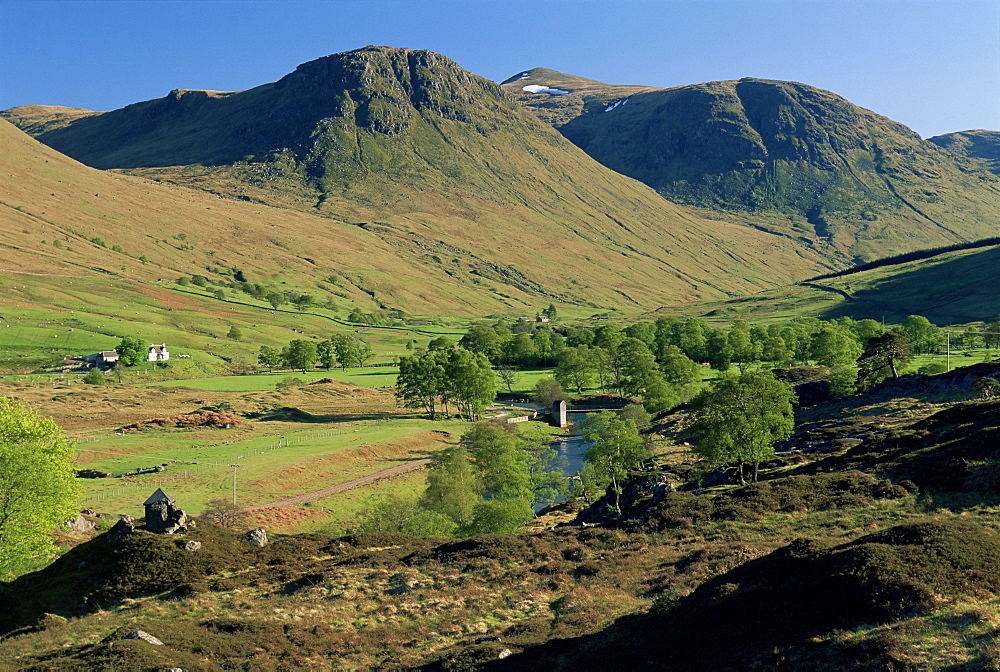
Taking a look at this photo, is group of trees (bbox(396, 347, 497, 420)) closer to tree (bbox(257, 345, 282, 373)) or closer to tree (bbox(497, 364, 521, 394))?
tree (bbox(497, 364, 521, 394))

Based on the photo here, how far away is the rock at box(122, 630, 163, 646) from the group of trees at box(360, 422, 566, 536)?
35532mm

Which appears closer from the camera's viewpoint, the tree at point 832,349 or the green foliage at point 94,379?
the green foliage at point 94,379

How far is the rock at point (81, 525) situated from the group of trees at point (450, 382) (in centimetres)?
7672

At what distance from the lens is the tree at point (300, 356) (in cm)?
19162

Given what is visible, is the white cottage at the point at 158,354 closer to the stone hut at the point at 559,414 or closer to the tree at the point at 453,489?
the stone hut at the point at 559,414

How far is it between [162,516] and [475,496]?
123ft

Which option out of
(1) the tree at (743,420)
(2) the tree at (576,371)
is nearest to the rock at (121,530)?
(1) the tree at (743,420)

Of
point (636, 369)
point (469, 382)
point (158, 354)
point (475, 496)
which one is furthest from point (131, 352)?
point (475, 496)

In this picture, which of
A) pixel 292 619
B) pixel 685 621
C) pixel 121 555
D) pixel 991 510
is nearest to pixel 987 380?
pixel 991 510

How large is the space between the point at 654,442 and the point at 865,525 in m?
68.7

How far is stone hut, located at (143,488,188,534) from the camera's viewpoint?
1561 inches

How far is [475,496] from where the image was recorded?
73.1 metres

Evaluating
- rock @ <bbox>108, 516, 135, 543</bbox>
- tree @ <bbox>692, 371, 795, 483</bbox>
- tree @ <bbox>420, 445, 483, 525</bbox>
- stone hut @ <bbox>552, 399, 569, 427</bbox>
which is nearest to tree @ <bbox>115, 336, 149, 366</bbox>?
stone hut @ <bbox>552, 399, 569, 427</bbox>

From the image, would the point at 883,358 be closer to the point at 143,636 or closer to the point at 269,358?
the point at 143,636
